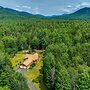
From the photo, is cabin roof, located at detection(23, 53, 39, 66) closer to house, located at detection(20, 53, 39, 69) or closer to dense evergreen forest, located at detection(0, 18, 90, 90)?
house, located at detection(20, 53, 39, 69)

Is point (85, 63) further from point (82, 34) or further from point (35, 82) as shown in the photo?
point (82, 34)

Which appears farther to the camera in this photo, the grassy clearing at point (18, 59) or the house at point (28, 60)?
the grassy clearing at point (18, 59)

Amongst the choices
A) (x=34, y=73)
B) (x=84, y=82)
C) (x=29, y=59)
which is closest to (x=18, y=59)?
(x=29, y=59)

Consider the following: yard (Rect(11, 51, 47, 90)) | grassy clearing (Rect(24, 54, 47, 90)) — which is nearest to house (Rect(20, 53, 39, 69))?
yard (Rect(11, 51, 47, 90))

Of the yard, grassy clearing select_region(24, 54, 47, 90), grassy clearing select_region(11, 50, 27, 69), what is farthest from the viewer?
grassy clearing select_region(11, 50, 27, 69)

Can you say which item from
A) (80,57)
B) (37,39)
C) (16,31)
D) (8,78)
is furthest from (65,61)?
(16,31)

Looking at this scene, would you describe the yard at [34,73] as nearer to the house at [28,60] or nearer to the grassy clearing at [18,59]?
the grassy clearing at [18,59]

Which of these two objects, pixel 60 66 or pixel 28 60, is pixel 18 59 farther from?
pixel 60 66

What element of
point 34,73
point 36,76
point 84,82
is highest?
point 84,82

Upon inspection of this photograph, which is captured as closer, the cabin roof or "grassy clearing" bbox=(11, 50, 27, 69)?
the cabin roof

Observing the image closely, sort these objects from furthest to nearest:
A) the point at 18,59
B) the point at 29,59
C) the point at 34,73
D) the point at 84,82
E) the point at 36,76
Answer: the point at 18,59 → the point at 29,59 → the point at 34,73 → the point at 36,76 → the point at 84,82

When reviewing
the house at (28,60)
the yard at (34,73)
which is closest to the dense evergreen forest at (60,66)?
the yard at (34,73)

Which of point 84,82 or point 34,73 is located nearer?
point 84,82
